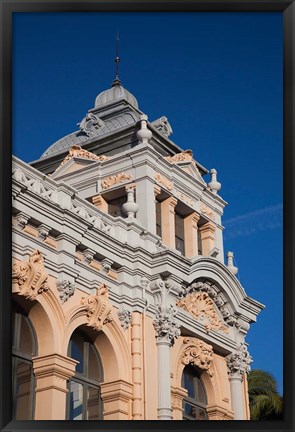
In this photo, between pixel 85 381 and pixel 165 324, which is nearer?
pixel 85 381

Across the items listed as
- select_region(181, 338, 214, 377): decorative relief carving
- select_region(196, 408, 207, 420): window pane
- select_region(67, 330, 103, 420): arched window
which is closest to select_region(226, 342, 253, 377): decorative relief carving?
select_region(181, 338, 214, 377): decorative relief carving

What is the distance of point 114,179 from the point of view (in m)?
23.0

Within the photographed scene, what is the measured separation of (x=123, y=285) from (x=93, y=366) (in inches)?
72.8

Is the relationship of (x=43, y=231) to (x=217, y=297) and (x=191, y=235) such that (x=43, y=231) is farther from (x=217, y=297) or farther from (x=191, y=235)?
(x=191, y=235)

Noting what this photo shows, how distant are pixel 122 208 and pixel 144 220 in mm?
617

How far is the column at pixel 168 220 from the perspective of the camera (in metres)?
22.7

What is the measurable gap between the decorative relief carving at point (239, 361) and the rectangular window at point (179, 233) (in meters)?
2.87

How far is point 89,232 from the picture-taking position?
61.7 feet

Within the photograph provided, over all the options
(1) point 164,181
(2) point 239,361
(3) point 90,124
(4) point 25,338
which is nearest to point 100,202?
(1) point 164,181

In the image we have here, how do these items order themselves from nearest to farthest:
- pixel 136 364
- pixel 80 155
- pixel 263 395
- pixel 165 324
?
pixel 136 364 → pixel 165 324 → pixel 80 155 → pixel 263 395

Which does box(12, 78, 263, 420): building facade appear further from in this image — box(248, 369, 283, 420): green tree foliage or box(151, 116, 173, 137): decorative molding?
box(248, 369, 283, 420): green tree foliage

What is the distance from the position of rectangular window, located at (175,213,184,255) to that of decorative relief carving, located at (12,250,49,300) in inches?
Answer: 254

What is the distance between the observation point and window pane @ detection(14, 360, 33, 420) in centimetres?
1659
